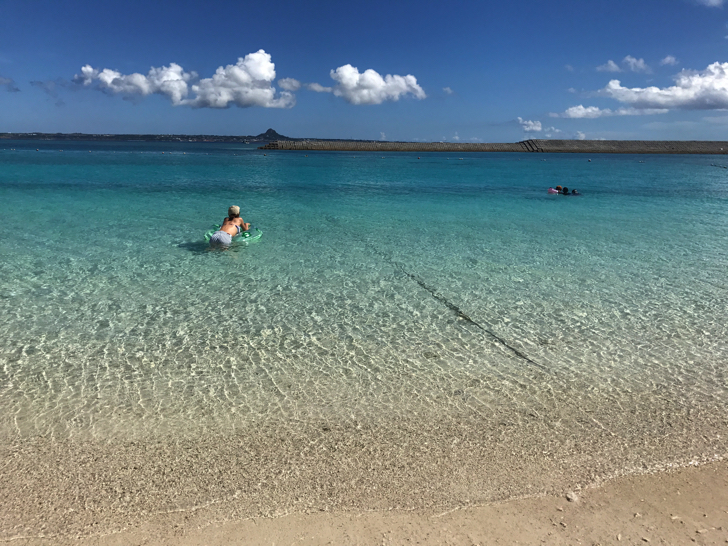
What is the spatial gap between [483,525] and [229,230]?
8.91m

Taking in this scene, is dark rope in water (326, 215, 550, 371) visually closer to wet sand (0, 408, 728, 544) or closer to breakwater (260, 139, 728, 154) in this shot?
wet sand (0, 408, 728, 544)

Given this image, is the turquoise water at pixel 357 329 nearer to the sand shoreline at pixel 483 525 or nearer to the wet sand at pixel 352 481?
the wet sand at pixel 352 481

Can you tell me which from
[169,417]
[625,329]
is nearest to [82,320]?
[169,417]

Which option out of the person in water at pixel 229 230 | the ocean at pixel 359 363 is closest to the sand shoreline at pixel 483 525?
the ocean at pixel 359 363

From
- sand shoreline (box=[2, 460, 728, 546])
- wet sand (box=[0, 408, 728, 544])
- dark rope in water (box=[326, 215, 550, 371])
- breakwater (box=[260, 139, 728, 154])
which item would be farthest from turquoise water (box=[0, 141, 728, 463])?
breakwater (box=[260, 139, 728, 154])

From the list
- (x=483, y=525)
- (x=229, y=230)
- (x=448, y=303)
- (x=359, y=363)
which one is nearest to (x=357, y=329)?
(x=359, y=363)

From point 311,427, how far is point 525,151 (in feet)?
379

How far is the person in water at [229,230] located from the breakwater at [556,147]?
8716 centimetres

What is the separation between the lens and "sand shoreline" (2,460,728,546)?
281 centimetres

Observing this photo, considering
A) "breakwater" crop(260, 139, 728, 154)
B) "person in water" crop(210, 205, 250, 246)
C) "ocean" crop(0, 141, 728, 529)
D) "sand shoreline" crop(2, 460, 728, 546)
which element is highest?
"breakwater" crop(260, 139, 728, 154)

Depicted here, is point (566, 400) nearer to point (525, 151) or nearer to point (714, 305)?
point (714, 305)

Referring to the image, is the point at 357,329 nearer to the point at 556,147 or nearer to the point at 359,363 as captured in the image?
the point at 359,363

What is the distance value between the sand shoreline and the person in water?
7615mm

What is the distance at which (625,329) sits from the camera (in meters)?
6.14
